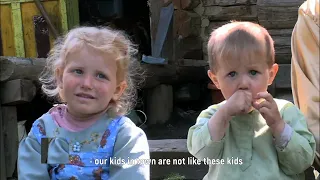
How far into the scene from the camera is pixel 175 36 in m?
5.62

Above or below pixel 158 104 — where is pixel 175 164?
above

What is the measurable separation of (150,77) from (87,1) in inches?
98.4

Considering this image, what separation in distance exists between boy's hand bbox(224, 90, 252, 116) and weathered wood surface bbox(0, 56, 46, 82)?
2355 millimetres

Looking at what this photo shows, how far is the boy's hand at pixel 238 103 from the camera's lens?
5.70 feet

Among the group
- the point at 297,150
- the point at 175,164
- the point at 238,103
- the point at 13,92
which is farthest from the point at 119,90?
the point at 13,92

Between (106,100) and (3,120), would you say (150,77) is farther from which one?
(106,100)

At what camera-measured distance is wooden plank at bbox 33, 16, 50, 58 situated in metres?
6.08

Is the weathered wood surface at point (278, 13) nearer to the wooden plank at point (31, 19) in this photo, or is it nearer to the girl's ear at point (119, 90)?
the girl's ear at point (119, 90)

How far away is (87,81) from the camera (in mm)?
1896

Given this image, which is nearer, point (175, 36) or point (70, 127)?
point (70, 127)

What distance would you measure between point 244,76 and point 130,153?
0.50 metres

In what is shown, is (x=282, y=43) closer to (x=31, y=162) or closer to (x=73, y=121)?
(x=73, y=121)

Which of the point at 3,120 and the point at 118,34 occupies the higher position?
the point at 118,34

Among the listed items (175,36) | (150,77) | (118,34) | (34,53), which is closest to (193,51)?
(175,36)
